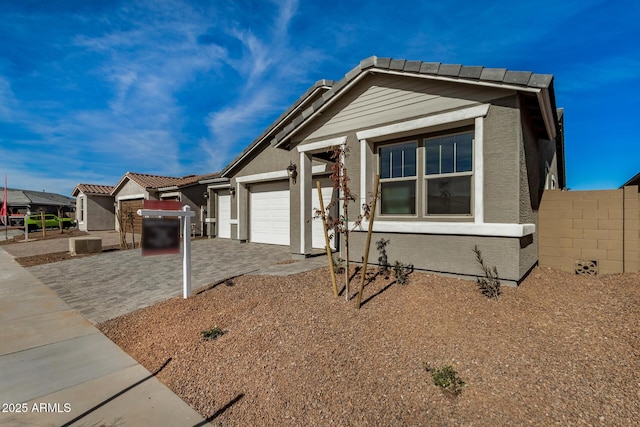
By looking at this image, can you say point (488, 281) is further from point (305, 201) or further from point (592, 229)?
point (305, 201)

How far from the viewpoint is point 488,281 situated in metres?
4.93

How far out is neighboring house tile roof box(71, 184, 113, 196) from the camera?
2347cm

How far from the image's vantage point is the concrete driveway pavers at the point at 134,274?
5.65 metres

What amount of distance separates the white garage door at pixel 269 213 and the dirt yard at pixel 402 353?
22.1 feet

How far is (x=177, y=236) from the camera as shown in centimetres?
519

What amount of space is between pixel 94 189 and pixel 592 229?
98.0 feet

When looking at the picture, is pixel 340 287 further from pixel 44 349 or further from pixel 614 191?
pixel 614 191

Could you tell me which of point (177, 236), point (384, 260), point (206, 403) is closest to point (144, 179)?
point (177, 236)

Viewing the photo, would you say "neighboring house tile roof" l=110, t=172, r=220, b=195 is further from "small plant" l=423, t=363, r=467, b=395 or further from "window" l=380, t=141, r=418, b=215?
"small plant" l=423, t=363, r=467, b=395

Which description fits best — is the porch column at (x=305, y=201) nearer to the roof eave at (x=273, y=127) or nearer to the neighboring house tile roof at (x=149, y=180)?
the roof eave at (x=273, y=127)

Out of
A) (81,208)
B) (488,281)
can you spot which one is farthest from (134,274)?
(81,208)

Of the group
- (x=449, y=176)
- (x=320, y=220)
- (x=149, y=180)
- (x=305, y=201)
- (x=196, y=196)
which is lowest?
(x=320, y=220)

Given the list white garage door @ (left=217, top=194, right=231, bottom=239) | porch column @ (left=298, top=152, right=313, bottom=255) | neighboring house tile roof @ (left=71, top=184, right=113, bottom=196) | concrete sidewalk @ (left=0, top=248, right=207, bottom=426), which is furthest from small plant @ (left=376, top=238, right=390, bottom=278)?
neighboring house tile roof @ (left=71, top=184, right=113, bottom=196)

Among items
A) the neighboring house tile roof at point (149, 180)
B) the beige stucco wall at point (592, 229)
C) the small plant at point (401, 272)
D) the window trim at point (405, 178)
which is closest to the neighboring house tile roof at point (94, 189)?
the neighboring house tile roof at point (149, 180)
